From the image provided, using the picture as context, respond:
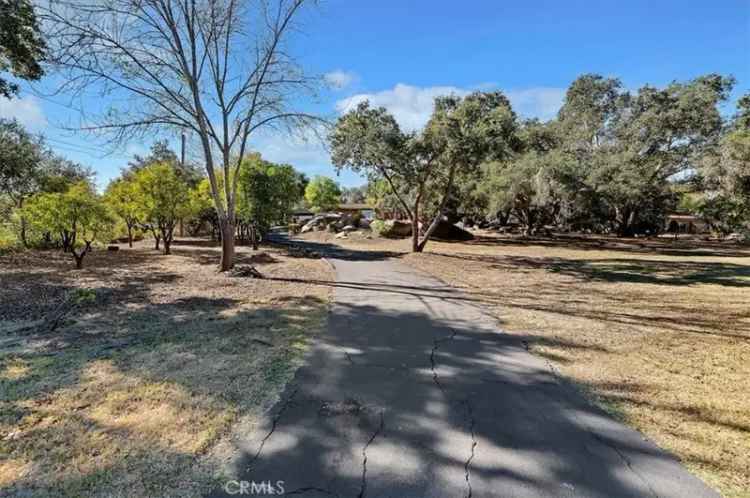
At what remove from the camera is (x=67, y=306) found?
557 centimetres

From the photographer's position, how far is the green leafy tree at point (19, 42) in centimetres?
727

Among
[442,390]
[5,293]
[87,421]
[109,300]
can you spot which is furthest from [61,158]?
[442,390]

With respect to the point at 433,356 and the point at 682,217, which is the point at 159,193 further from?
the point at 682,217

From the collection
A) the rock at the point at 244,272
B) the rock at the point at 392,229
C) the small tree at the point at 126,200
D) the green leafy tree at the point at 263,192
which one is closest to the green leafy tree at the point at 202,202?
the green leafy tree at the point at 263,192

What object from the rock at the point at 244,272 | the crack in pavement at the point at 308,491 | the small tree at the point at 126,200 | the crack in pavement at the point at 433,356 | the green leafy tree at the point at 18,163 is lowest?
the crack in pavement at the point at 308,491

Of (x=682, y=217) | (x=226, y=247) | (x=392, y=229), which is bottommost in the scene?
(x=226, y=247)

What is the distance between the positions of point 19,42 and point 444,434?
11078mm

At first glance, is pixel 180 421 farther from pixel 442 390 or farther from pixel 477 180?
pixel 477 180

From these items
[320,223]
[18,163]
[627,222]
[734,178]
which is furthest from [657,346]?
[627,222]

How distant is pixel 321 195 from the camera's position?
53000 millimetres

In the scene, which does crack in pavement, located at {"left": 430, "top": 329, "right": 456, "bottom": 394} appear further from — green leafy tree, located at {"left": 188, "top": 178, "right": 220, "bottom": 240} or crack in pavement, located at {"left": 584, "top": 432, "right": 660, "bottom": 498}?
green leafy tree, located at {"left": 188, "top": 178, "right": 220, "bottom": 240}

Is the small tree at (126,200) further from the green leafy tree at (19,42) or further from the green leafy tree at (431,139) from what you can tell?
the green leafy tree at (431,139)

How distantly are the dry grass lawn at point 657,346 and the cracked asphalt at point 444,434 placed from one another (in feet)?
0.95

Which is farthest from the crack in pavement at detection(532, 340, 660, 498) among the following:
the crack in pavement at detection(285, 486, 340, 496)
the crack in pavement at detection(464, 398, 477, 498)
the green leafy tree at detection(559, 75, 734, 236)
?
the green leafy tree at detection(559, 75, 734, 236)
